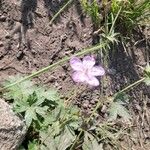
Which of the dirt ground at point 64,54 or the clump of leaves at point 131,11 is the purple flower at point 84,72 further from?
the clump of leaves at point 131,11

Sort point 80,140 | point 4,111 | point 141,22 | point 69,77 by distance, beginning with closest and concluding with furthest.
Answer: point 4,111, point 80,140, point 69,77, point 141,22

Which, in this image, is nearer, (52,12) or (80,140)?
(80,140)

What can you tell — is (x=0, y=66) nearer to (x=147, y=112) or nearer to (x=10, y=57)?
(x=10, y=57)

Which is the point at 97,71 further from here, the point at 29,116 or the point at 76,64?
the point at 29,116

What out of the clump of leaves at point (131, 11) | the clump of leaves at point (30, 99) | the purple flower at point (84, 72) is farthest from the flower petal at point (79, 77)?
the clump of leaves at point (131, 11)

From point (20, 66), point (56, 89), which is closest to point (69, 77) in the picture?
point (56, 89)

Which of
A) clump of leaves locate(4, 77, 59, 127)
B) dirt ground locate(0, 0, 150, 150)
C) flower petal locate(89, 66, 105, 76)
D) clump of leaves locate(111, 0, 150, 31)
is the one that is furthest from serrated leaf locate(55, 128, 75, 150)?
clump of leaves locate(111, 0, 150, 31)

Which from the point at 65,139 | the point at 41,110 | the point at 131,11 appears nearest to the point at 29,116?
the point at 41,110
